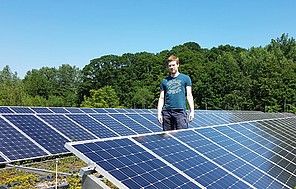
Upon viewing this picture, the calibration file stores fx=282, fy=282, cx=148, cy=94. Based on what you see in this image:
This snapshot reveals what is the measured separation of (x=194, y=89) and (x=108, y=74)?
26286mm

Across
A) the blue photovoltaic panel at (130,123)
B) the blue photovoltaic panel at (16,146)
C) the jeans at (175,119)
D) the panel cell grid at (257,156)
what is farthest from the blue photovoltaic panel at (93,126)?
the panel cell grid at (257,156)

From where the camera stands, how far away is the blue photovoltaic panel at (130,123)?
49.6 feet

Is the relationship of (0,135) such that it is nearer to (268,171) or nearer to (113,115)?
(113,115)

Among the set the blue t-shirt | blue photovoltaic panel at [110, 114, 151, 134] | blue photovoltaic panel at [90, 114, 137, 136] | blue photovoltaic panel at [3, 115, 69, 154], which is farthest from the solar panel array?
blue photovoltaic panel at [110, 114, 151, 134]

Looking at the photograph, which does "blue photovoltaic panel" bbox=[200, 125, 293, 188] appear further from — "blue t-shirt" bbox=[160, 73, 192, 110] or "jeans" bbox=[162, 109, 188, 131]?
"blue t-shirt" bbox=[160, 73, 192, 110]

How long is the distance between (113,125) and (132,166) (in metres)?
10.1

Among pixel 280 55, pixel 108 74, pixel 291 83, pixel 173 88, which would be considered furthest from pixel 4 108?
pixel 280 55

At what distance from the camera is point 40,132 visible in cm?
1225

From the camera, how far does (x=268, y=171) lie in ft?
23.6

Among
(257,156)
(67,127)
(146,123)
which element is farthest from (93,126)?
(257,156)

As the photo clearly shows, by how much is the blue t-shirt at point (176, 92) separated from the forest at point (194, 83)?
176 feet

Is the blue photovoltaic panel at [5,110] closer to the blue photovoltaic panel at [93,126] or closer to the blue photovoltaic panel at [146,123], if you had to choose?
the blue photovoltaic panel at [93,126]

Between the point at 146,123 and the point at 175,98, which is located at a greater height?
the point at 175,98

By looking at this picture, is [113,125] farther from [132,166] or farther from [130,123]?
[132,166]
